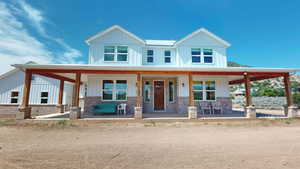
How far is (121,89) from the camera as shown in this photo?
10750 millimetres

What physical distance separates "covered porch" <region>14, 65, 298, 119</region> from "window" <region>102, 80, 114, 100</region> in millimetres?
376

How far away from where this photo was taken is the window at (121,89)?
1070 cm

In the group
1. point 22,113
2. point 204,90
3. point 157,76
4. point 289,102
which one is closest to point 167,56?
point 157,76

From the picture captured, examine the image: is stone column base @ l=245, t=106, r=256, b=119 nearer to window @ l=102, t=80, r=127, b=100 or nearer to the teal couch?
window @ l=102, t=80, r=127, b=100

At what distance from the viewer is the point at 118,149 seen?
378 centimetres

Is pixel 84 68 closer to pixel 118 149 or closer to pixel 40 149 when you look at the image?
pixel 40 149

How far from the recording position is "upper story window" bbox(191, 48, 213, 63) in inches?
468

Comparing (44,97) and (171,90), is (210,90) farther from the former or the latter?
(44,97)

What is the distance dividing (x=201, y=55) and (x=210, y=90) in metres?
3.05

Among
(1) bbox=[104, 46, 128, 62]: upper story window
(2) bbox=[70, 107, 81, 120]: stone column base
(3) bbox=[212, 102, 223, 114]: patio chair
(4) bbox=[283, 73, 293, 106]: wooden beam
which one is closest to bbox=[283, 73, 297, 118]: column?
(4) bbox=[283, 73, 293, 106]: wooden beam

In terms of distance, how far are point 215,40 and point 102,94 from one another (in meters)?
10.4

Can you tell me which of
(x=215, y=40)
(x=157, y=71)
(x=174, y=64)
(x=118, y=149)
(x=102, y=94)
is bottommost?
(x=118, y=149)

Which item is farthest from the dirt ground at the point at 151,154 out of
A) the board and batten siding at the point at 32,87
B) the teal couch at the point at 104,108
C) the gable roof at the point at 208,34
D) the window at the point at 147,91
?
the board and batten siding at the point at 32,87

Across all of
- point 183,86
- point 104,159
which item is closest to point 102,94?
point 183,86
